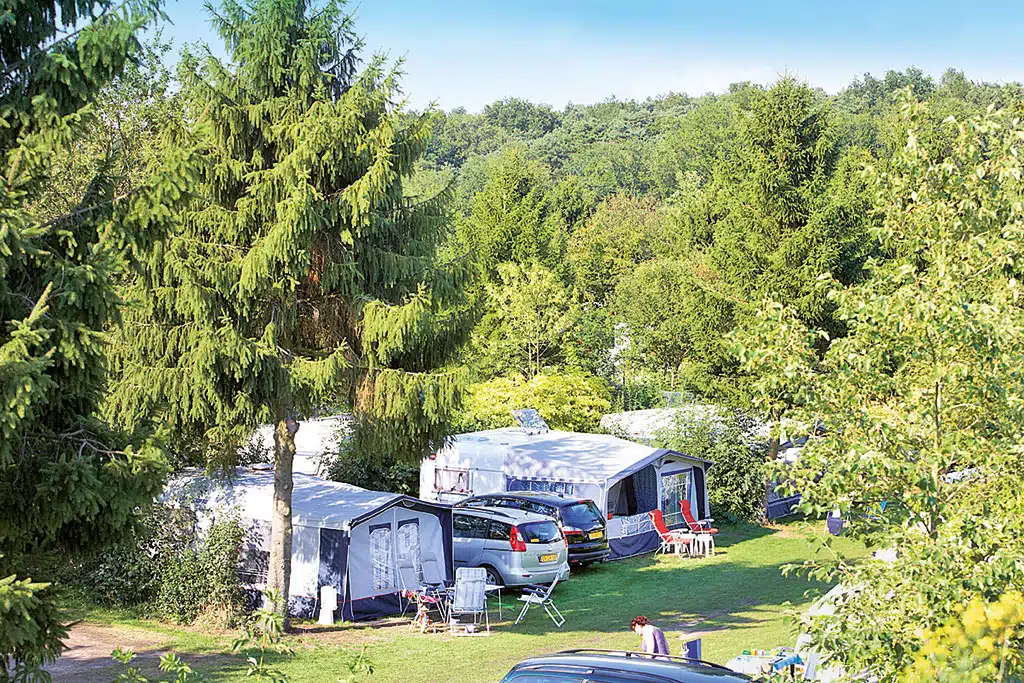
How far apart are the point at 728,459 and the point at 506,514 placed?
9353 millimetres

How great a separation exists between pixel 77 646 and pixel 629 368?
25973 mm

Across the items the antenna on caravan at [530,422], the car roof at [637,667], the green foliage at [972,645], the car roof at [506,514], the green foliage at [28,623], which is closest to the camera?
the green foliage at [972,645]

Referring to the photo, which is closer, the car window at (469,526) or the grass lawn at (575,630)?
the grass lawn at (575,630)

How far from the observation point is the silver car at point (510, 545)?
685 inches

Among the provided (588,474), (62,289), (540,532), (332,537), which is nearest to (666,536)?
(588,474)

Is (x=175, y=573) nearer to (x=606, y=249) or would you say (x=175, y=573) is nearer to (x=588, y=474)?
(x=588, y=474)

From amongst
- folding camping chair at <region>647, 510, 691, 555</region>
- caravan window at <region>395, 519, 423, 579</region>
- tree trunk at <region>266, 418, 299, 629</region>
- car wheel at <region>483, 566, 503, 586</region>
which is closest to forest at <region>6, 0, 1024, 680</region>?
tree trunk at <region>266, 418, 299, 629</region>

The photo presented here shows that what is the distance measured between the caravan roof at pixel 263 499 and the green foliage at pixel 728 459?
11303mm

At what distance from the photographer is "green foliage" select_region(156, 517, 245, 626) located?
14781 mm

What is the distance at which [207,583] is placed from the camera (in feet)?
48.9

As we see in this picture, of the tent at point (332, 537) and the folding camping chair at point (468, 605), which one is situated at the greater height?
the tent at point (332, 537)

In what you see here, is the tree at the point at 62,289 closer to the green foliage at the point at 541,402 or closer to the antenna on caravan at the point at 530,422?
the antenna on caravan at the point at 530,422

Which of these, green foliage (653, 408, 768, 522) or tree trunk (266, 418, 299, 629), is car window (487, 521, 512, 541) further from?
green foliage (653, 408, 768, 522)

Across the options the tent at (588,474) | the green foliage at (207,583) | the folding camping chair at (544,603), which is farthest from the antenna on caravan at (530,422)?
the green foliage at (207,583)
